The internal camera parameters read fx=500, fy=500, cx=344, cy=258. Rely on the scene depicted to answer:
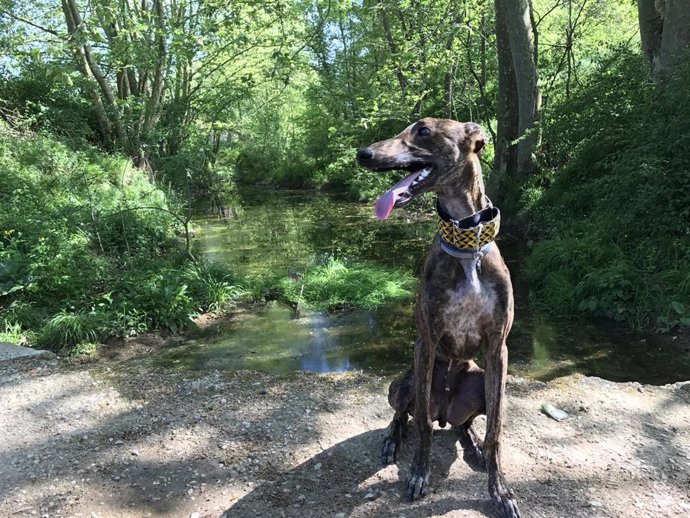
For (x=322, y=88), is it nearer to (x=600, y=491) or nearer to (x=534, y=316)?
(x=534, y=316)

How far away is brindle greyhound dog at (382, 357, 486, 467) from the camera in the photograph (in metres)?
2.97

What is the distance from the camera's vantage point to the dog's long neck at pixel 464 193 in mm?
2490

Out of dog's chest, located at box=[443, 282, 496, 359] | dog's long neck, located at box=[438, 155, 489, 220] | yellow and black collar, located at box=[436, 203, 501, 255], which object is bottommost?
dog's chest, located at box=[443, 282, 496, 359]

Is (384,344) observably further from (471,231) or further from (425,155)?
(425,155)

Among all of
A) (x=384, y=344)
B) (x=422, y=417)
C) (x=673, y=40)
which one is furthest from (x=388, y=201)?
(x=673, y=40)

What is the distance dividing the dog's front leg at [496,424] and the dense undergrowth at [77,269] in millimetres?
5387

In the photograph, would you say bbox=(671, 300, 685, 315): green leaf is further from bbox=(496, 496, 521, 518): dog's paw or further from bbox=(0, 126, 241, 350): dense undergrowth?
bbox=(0, 126, 241, 350): dense undergrowth

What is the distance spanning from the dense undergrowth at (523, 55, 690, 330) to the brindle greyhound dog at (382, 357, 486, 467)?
455cm

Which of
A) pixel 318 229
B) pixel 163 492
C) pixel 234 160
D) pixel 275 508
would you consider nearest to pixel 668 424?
pixel 275 508

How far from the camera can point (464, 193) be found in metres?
2.53

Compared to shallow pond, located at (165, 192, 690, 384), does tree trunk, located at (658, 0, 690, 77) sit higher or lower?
higher

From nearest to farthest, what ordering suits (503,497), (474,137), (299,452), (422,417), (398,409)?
(474,137) < (503,497) < (422,417) < (398,409) < (299,452)

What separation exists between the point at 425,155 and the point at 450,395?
58.5 inches

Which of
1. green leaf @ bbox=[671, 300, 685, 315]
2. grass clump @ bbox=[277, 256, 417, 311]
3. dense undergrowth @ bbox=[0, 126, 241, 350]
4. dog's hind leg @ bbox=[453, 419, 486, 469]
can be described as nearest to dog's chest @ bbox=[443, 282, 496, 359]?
dog's hind leg @ bbox=[453, 419, 486, 469]
